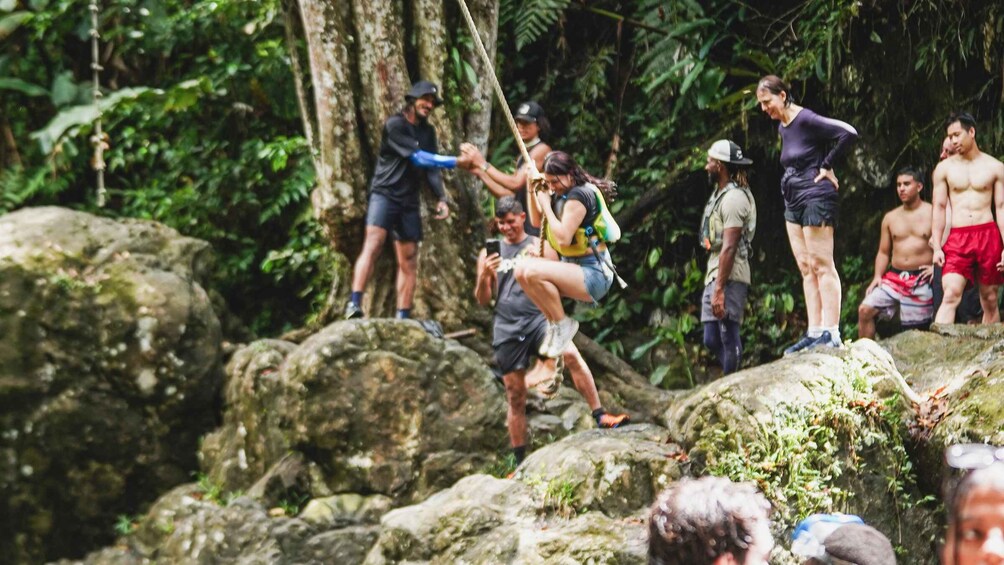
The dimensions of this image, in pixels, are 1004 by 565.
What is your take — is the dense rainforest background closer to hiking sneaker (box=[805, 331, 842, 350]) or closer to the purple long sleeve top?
the purple long sleeve top

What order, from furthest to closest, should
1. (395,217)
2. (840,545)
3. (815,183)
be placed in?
(395,217) → (815,183) → (840,545)

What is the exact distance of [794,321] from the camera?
10.4m

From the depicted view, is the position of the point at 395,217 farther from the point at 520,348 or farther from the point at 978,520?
the point at 978,520

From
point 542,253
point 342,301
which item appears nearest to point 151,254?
point 342,301

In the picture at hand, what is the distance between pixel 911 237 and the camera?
846 cm

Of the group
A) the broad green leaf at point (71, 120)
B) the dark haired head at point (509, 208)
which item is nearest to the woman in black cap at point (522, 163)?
the dark haired head at point (509, 208)

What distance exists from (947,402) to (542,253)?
2.41 m

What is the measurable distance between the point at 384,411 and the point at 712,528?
5742 mm

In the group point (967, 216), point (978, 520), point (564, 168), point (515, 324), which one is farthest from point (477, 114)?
point (978, 520)

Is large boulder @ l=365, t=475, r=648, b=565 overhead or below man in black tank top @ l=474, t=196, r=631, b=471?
below

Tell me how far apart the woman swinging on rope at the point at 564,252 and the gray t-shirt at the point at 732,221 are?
1183 millimetres

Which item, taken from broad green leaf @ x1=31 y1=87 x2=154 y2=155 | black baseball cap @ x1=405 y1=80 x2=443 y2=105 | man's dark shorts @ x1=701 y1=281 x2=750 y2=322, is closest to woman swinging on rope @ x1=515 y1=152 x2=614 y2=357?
man's dark shorts @ x1=701 y1=281 x2=750 y2=322

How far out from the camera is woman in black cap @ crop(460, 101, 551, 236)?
813 cm

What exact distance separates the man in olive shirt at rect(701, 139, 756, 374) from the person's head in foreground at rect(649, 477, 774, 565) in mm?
5071
